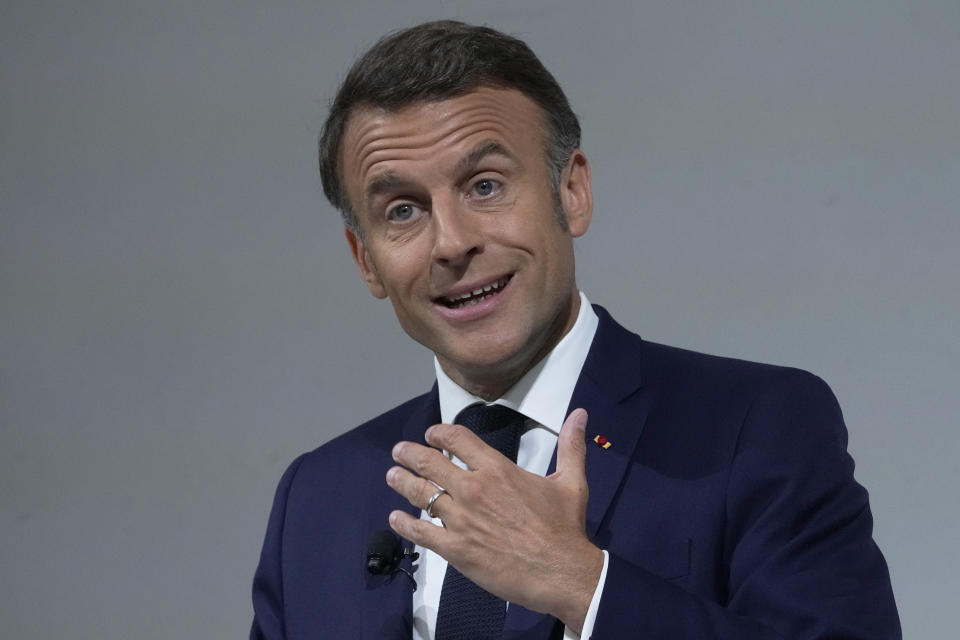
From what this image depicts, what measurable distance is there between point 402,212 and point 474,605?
2.19 ft

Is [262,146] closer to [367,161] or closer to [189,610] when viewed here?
[189,610]

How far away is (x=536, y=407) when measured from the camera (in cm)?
242

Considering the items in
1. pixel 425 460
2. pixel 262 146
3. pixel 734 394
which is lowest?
pixel 425 460

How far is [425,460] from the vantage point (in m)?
1.95

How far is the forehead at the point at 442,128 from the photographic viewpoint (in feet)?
7.70

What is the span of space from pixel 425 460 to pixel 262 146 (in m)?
2.17

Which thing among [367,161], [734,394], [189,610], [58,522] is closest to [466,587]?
[734,394]

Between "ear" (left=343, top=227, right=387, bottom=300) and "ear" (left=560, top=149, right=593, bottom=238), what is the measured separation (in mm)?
363

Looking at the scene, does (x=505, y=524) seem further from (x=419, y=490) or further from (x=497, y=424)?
(x=497, y=424)

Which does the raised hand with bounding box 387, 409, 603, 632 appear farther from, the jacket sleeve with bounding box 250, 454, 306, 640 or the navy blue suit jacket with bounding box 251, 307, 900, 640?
the jacket sleeve with bounding box 250, 454, 306, 640

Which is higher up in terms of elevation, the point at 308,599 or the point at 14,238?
the point at 14,238

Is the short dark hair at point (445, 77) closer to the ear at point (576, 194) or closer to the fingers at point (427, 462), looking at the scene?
the ear at point (576, 194)

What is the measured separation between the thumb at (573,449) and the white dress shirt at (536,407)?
35 centimetres

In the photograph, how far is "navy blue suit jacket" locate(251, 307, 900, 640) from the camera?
79.4 inches
